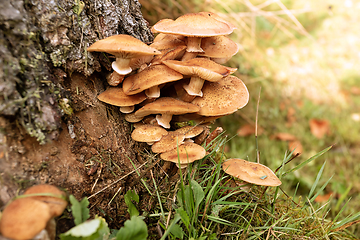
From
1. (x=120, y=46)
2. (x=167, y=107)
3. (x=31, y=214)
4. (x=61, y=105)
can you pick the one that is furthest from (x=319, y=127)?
(x=31, y=214)

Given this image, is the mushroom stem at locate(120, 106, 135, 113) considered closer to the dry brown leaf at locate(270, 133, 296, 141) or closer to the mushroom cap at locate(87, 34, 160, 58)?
the mushroom cap at locate(87, 34, 160, 58)

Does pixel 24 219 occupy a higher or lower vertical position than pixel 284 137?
higher

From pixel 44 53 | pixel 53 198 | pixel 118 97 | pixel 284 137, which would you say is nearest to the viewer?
pixel 53 198

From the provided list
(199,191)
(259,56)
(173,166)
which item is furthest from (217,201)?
(259,56)

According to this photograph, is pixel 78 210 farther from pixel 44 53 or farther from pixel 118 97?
pixel 44 53

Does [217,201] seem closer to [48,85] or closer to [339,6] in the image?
[48,85]

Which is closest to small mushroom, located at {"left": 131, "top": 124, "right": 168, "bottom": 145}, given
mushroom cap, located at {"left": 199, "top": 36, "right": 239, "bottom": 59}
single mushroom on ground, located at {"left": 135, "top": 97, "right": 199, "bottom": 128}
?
single mushroom on ground, located at {"left": 135, "top": 97, "right": 199, "bottom": 128}
